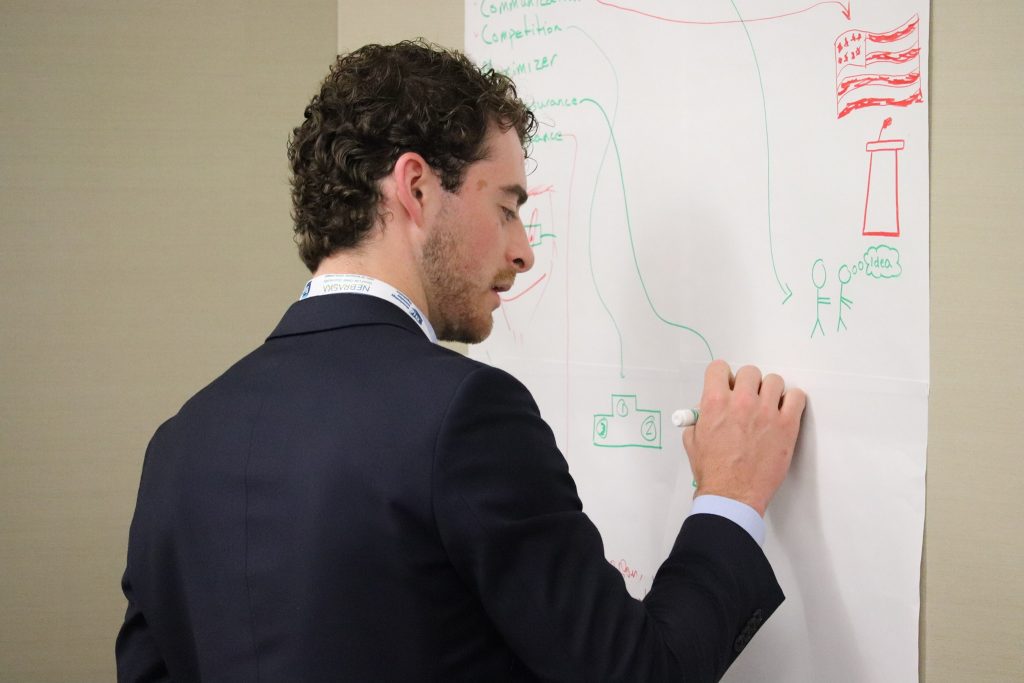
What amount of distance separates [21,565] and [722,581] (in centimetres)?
187

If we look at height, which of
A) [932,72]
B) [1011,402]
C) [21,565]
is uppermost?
[932,72]

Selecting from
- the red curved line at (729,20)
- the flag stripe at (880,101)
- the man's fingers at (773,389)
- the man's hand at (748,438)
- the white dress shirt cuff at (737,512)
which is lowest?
the white dress shirt cuff at (737,512)

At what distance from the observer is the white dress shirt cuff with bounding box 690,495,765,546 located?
115cm

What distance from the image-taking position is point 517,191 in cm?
124

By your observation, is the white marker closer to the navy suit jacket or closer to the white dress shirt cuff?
the white dress shirt cuff

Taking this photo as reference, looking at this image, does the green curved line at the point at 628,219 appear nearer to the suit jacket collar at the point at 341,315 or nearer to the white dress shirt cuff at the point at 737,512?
the white dress shirt cuff at the point at 737,512

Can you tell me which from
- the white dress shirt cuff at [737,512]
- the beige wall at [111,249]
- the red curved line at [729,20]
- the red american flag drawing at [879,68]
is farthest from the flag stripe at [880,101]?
the beige wall at [111,249]

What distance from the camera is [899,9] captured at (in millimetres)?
1114

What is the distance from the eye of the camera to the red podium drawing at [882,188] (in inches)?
44.3

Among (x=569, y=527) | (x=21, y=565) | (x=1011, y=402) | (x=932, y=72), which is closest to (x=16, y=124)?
(x=21, y=565)

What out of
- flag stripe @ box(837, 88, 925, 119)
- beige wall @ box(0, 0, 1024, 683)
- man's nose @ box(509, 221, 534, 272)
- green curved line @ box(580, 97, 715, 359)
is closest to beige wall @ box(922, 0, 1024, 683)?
flag stripe @ box(837, 88, 925, 119)

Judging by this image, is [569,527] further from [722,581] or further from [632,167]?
[632,167]

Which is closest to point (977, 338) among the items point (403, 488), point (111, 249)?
point (403, 488)

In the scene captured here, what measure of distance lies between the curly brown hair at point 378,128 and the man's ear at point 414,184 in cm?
2
